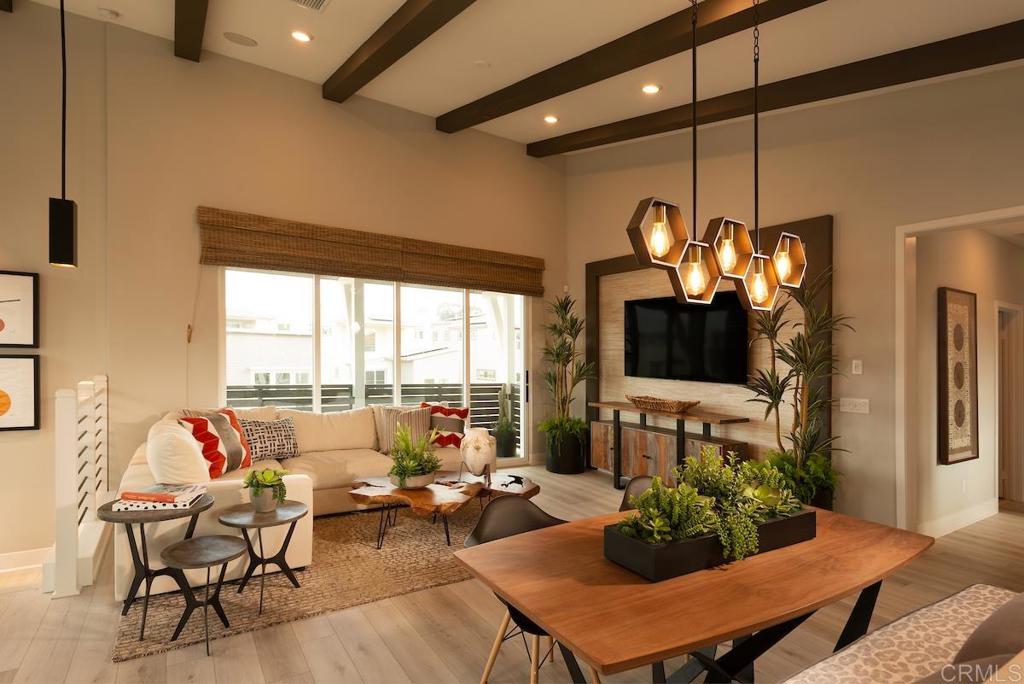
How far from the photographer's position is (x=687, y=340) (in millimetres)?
5457

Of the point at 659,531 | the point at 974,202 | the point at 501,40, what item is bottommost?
the point at 659,531

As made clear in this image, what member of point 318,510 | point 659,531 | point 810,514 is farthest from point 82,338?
point 810,514

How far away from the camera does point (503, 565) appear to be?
5.62 feet

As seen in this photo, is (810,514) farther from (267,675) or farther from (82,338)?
(82,338)

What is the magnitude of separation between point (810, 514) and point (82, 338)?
188 inches

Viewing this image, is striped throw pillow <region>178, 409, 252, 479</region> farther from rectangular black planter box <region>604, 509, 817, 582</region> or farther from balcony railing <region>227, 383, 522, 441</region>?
rectangular black planter box <region>604, 509, 817, 582</region>

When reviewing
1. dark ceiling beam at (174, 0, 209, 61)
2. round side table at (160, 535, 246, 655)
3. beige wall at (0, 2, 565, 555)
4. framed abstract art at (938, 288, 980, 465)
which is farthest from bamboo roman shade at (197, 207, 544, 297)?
framed abstract art at (938, 288, 980, 465)

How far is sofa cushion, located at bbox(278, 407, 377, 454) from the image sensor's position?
196 inches

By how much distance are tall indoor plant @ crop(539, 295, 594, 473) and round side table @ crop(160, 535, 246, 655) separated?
401 cm

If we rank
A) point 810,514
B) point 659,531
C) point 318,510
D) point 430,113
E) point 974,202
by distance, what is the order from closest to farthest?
point 659,531
point 810,514
point 974,202
point 318,510
point 430,113

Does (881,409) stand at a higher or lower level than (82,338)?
lower

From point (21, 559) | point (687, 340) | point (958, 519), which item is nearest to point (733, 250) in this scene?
point (687, 340)

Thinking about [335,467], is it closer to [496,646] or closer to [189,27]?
[496,646]

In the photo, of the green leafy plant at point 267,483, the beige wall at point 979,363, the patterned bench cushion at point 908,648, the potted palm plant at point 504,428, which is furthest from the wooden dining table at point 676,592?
the potted palm plant at point 504,428
